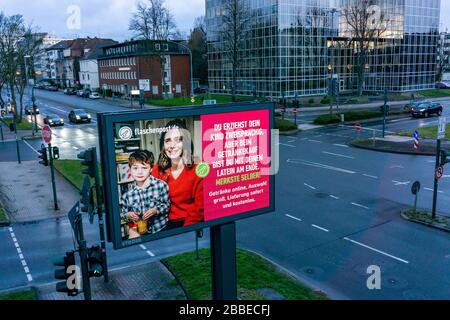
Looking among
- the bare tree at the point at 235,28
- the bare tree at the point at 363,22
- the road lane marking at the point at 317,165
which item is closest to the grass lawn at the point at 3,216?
the road lane marking at the point at 317,165

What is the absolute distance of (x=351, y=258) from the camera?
13.2 m

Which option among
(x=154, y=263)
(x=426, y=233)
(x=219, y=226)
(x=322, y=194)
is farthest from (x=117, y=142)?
(x=322, y=194)

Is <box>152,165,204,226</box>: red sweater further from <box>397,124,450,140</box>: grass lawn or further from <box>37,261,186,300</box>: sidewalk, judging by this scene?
<box>397,124,450,140</box>: grass lawn

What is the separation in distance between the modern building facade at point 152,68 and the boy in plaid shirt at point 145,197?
2480 inches

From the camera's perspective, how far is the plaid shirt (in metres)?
7.15

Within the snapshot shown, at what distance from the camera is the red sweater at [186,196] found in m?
7.52

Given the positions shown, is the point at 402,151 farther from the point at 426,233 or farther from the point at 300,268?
the point at 300,268

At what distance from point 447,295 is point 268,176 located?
5.97m

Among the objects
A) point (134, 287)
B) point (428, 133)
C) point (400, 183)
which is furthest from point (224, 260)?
point (428, 133)

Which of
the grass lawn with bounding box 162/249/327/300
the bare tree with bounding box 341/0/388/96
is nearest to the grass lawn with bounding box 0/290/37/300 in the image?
the grass lawn with bounding box 162/249/327/300

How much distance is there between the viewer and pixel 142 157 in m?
7.08

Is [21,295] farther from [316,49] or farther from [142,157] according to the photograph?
[316,49]

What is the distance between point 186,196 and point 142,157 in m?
1.11

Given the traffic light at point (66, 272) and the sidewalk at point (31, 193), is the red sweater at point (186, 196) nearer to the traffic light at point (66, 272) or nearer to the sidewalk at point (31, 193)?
the traffic light at point (66, 272)
